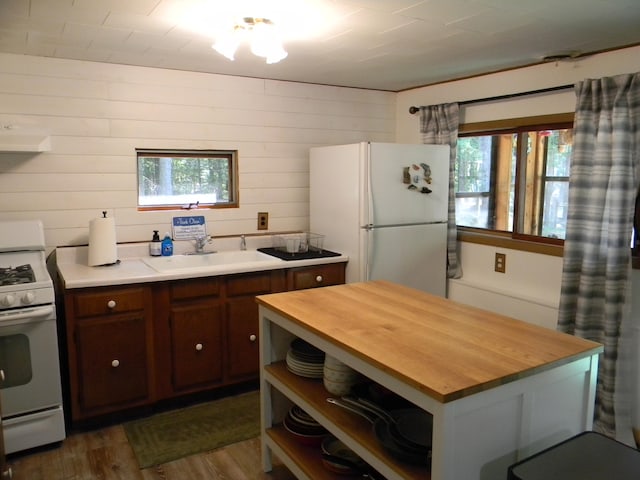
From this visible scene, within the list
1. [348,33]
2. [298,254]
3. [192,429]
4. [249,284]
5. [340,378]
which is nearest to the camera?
[340,378]

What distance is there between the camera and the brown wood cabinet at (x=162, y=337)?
2.74 m

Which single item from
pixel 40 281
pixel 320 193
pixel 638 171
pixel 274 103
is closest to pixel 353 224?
pixel 320 193

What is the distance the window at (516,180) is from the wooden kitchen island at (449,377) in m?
1.58

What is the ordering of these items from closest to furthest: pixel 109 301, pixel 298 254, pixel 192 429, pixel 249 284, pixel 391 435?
pixel 391 435 → pixel 109 301 → pixel 192 429 → pixel 249 284 → pixel 298 254

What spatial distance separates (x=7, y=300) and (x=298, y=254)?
1754mm

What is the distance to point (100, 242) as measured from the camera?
3.00m

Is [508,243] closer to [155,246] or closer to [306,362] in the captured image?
[306,362]

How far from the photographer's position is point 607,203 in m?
2.76

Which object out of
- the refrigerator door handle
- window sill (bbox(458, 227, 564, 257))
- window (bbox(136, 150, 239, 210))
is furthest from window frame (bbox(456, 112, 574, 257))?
window (bbox(136, 150, 239, 210))

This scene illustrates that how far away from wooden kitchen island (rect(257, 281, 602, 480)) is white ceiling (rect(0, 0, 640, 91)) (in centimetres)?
125

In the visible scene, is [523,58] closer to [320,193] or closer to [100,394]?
[320,193]

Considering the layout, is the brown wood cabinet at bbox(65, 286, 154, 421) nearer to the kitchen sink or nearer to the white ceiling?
the kitchen sink

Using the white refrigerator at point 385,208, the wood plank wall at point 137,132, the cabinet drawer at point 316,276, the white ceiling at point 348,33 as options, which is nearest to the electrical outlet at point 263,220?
the wood plank wall at point 137,132

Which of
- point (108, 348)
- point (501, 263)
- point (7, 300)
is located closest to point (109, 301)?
point (108, 348)
